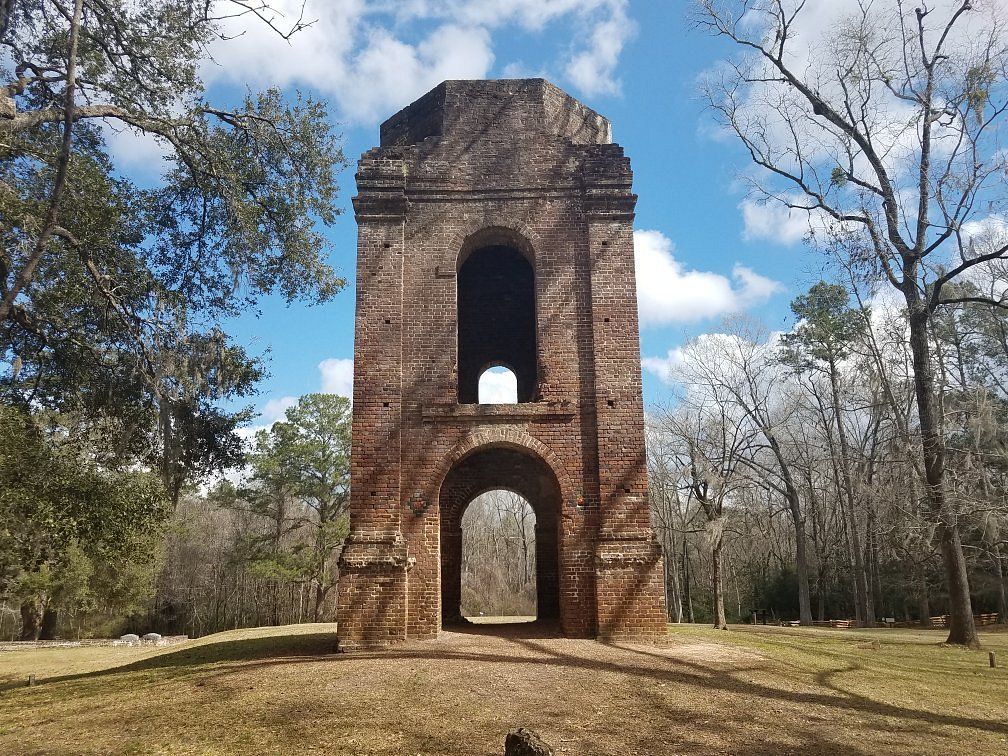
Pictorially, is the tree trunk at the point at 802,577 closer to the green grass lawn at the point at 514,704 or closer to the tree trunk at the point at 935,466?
the tree trunk at the point at 935,466

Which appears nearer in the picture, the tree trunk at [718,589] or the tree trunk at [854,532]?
the tree trunk at [718,589]

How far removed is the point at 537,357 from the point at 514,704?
6074 mm

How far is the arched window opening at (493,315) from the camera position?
16.0 meters

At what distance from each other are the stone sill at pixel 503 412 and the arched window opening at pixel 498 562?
23.5 m

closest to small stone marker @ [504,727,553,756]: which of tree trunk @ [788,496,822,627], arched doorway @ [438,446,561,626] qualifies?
arched doorway @ [438,446,561,626]

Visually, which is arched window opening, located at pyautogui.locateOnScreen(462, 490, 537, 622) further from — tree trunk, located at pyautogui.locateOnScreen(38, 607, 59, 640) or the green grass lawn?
the green grass lawn

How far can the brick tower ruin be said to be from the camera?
1067 cm

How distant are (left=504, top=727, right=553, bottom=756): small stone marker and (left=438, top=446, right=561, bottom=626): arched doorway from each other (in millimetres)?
9240

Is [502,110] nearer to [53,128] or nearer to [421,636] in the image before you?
[53,128]

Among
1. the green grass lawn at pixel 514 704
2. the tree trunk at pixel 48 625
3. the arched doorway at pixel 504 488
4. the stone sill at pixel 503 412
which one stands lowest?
the tree trunk at pixel 48 625

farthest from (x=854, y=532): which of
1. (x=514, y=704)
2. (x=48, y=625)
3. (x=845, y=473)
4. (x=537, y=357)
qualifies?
(x=48, y=625)

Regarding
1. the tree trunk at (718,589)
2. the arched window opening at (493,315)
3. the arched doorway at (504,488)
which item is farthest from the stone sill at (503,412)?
the tree trunk at (718,589)

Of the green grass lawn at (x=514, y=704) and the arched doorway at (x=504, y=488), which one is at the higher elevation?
the arched doorway at (x=504, y=488)

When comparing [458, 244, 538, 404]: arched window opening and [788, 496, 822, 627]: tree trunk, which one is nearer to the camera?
[458, 244, 538, 404]: arched window opening
